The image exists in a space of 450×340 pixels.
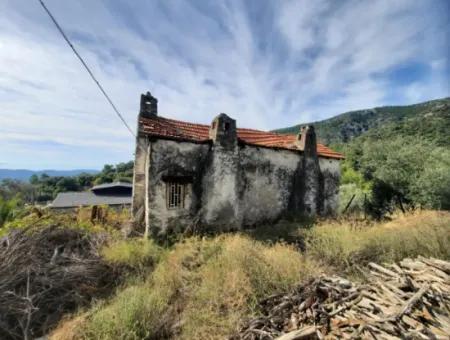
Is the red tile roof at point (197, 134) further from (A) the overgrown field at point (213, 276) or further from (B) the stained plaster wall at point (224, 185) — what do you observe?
(A) the overgrown field at point (213, 276)

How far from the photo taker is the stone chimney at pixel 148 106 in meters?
11.6

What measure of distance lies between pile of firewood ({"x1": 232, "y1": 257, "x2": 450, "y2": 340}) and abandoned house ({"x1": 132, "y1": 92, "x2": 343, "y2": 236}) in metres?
5.95

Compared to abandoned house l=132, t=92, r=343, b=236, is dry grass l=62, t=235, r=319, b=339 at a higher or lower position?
lower

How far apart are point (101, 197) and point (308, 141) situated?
33.1m

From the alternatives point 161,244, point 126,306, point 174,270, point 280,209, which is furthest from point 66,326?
point 280,209

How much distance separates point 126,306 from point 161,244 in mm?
4485

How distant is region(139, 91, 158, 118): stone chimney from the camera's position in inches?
456

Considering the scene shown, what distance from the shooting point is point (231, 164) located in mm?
11508

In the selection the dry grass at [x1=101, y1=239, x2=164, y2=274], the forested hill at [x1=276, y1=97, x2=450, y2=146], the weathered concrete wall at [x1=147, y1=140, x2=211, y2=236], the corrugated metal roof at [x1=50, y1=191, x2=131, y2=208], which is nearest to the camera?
the dry grass at [x1=101, y1=239, x2=164, y2=274]

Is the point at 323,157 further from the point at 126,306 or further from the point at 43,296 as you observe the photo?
the point at 43,296

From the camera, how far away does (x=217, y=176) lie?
11.2 meters

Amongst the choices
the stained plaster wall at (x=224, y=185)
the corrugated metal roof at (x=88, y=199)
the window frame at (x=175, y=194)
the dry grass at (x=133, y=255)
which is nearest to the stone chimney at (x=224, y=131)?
the stained plaster wall at (x=224, y=185)

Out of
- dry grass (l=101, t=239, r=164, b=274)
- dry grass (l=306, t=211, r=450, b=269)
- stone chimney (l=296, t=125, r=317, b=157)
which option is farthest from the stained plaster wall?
dry grass (l=306, t=211, r=450, b=269)

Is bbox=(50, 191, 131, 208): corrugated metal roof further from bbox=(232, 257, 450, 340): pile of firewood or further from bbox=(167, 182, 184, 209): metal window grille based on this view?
bbox=(232, 257, 450, 340): pile of firewood
